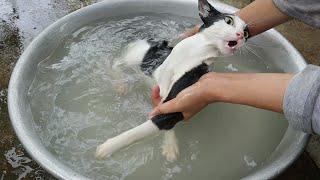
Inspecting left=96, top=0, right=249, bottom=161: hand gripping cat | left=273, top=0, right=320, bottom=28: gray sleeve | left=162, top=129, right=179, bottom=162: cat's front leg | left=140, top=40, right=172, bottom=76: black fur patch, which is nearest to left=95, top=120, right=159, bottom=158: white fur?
left=96, top=0, right=249, bottom=161: hand gripping cat

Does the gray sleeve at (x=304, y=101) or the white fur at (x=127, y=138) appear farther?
the white fur at (x=127, y=138)

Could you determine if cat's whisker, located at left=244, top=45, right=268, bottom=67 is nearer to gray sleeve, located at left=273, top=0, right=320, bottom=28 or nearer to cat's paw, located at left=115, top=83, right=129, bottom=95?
gray sleeve, located at left=273, top=0, right=320, bottom=28

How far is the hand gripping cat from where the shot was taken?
158 centimetres

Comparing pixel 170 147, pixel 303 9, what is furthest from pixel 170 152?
pixel 303 9

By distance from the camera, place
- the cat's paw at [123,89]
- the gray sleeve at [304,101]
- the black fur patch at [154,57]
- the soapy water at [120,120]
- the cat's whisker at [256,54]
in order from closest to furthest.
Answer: the gray sleeve at [304,101] < the soapy water at [120,120] < the black fur patch at [154,57] < the cat's paw at [123,89] < the cat's whisker at [256,54]

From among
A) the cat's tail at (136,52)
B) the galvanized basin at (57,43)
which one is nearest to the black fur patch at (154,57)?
the cat's tail at (136,52)

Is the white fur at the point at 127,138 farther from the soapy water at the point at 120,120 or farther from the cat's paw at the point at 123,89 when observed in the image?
the cat's paw at the point at 123,89

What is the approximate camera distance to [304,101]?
49.2 inches

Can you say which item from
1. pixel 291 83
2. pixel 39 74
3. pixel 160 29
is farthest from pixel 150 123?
pixel 160 29

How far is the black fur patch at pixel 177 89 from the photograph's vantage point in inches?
61.5

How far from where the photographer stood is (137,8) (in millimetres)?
2297

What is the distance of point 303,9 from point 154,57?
2.02ft

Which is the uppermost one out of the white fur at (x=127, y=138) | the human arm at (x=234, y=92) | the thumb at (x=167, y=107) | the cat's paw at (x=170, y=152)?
the human arm at (x=234, y=92)

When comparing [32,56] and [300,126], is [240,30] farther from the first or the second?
[32,56]
